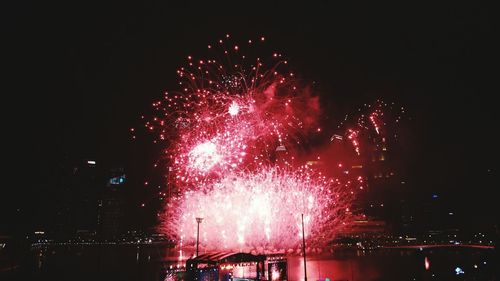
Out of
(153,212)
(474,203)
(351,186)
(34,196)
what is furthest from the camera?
(351,186)

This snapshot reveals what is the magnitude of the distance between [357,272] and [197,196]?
15335mm

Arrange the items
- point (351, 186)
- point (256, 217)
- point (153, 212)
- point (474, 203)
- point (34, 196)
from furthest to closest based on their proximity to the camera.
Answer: point (351, 186), point (153, 212), point (474, 203), point (256, 217), point (34, 196)

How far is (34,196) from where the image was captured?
93.8 ft

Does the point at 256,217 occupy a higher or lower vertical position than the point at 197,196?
lower

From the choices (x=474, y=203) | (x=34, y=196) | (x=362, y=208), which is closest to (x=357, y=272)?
(x=34, y=196)

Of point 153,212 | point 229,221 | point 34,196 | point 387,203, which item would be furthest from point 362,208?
point 34,196

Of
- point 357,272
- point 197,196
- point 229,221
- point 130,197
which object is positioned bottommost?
point 357,272

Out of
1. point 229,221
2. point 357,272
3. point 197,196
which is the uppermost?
point 197,196

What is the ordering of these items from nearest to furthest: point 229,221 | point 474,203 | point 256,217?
point 256,217 → point 229,221 → point 474,203

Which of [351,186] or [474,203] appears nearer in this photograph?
[474,203]

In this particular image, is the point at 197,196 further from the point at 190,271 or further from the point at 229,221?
the point at 190,271

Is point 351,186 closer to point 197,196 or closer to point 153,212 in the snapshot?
point 153,212

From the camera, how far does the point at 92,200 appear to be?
92.4 m

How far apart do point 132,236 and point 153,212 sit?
8365 millimetres
